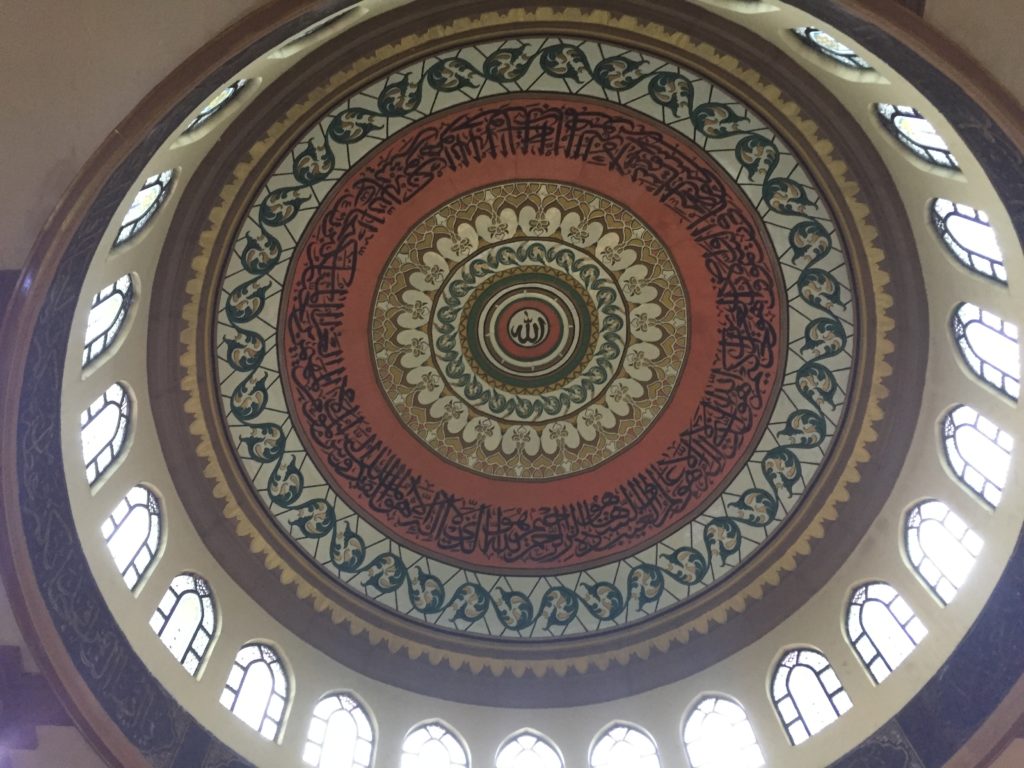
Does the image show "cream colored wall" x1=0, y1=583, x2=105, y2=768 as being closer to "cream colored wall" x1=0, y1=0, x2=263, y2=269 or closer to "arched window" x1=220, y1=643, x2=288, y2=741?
"arched window" x1=220, y1=643, x2=288, y2=741

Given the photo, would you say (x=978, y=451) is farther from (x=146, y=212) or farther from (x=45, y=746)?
(x=45, y=746)

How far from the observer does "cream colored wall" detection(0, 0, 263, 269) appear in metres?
5.17

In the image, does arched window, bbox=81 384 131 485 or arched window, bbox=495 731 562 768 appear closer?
arched window, bbox=81 384 131 485

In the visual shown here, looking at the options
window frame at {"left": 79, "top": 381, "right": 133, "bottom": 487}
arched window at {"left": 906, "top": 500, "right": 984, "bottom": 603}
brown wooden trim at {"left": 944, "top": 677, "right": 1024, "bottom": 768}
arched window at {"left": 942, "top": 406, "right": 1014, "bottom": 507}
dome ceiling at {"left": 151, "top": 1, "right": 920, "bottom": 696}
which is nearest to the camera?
brown wooden trim at {"left": 944, "top": 677, "right": 1024, "bottom": 768}

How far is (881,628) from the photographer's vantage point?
8680mm

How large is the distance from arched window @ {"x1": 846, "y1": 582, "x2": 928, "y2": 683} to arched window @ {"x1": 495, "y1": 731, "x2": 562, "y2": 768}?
3.14 m

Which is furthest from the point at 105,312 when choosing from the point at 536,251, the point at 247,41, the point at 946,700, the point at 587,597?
the point at 946,700

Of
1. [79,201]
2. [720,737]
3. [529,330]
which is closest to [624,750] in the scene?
[720,737]

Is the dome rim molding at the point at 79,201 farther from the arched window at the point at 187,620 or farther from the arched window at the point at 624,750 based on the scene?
the arched window at the point at 624,750

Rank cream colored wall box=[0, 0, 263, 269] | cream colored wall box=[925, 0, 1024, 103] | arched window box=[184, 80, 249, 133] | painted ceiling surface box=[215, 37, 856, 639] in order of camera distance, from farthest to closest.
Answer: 1. painted ceiling surface box=[215, 37, 856, 639]
2. arched window box=[184, 80, 249, 133]
3. cream colored wall box=[925, 0, 1024, 103]
4. cream colored wall box=[0, 0, 263, 269]

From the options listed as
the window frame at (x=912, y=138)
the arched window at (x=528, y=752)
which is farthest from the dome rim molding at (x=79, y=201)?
the arched window at (x=528, y=752)

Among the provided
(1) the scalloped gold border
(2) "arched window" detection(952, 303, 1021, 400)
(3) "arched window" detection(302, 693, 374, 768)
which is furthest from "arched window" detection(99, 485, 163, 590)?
(2) "arched window" detection(952, 303, 1021, 400)

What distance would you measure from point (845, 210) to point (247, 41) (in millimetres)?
5805

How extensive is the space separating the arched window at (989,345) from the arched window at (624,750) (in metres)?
4.70
